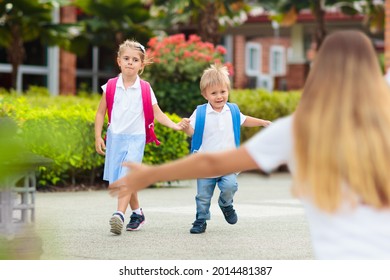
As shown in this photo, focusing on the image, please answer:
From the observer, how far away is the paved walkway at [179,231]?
→ 5.95m

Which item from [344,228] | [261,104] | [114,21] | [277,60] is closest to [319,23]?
[114,21]

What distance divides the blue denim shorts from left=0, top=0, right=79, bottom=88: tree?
12826 millimetres

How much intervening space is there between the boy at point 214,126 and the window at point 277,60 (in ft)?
98.9

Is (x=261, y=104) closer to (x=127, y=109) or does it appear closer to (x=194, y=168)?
(x=127, y=109)

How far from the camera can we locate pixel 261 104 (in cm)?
1617

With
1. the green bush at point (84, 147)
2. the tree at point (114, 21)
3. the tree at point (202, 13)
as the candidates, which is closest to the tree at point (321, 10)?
the tree at point (202, 13)

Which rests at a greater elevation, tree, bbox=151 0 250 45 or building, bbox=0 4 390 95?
tree, bbox=151 0 250 45

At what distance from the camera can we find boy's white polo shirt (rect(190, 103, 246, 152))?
22.8ft

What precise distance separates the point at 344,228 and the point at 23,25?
18106mm

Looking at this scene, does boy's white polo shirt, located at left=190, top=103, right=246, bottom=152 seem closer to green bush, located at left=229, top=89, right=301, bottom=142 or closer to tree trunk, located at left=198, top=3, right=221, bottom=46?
green bush, located at left=229, top=89, right=301, bottom=142

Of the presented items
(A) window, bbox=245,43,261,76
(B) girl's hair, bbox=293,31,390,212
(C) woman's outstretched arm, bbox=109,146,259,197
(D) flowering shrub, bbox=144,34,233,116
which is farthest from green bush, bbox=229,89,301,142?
(A) window, bbox=245,43,261,76

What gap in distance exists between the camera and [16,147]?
1.79 metres

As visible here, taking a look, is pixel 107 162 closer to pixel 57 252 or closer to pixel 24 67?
pixel 57 252

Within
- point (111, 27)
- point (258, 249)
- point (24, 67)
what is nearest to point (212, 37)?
point (111, 27)
